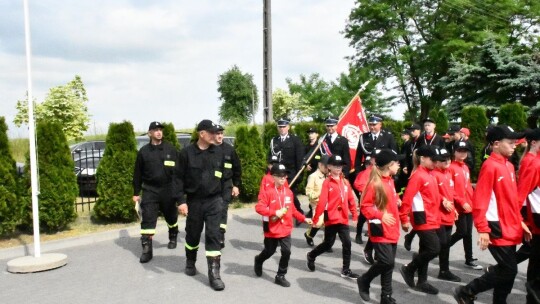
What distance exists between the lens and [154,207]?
733 centimetres

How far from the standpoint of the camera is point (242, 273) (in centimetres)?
645

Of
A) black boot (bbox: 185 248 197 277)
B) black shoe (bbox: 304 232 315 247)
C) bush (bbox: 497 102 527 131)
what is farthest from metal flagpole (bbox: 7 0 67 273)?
bush (bbox: 497 102 527 131)

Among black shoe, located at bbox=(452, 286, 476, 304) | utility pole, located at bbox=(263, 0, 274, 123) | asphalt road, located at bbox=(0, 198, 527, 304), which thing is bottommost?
asphalt road, located at bbox=(0, 198, 527, 304)

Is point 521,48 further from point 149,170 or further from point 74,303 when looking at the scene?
point 74,303

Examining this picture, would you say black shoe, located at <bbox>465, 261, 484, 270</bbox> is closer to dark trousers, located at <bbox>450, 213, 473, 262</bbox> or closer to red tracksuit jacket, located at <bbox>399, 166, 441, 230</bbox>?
dark trousers, located at <bbox>450, 213, 473, 262</bbox>

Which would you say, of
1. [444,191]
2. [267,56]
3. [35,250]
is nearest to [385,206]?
[444,191]

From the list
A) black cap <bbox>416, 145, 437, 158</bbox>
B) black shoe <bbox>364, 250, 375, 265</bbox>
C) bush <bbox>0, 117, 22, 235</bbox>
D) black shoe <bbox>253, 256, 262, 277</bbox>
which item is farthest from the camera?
bush <bbox>0, 117, 22, 235</bbox>

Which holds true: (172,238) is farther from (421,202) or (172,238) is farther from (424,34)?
(424,34)

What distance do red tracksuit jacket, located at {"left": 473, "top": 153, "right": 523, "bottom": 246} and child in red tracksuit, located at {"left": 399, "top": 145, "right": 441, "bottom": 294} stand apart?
3.13 feet

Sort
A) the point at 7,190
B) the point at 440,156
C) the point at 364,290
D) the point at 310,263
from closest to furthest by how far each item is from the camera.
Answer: the point at 364,290, the point at 440,156, the point at 310,263, the point at 7,190

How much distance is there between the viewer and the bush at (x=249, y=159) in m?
12.5

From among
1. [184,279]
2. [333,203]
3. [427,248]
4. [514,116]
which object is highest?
[514,116]

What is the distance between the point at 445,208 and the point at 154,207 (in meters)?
4.14

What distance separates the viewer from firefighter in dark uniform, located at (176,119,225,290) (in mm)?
5953
